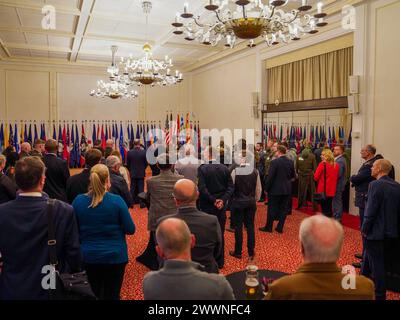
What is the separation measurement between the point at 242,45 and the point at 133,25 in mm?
3285

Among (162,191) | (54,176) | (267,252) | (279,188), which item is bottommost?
(267,252)

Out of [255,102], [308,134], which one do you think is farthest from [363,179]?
[255,102]

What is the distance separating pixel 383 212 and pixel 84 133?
11580 mm

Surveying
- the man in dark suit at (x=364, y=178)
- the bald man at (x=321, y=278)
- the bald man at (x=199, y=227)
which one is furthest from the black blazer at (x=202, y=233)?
the man in dark suit at (x=364, y=178)

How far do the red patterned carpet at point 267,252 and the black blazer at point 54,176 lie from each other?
134 cm

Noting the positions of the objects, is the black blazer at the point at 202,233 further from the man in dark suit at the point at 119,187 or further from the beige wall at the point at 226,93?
the beige wall at the point at 226,93

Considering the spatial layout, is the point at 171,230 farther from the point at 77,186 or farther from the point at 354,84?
the point at 354,84

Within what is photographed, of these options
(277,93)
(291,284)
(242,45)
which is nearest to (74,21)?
(242,45)

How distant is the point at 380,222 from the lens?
11.8ft

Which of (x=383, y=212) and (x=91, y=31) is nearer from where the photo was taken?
(x=383, y=212)

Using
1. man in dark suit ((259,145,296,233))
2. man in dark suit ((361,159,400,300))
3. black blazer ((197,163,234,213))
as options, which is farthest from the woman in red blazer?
man in dark suit ((361,159,400,300))

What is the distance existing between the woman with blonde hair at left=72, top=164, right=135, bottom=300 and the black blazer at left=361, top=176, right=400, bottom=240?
230 cm

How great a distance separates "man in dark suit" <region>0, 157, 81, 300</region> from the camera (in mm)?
2176

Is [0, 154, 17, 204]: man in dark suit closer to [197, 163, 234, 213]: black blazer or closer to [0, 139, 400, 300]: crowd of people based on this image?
[0, 139, 400, 300]: crowd of people
